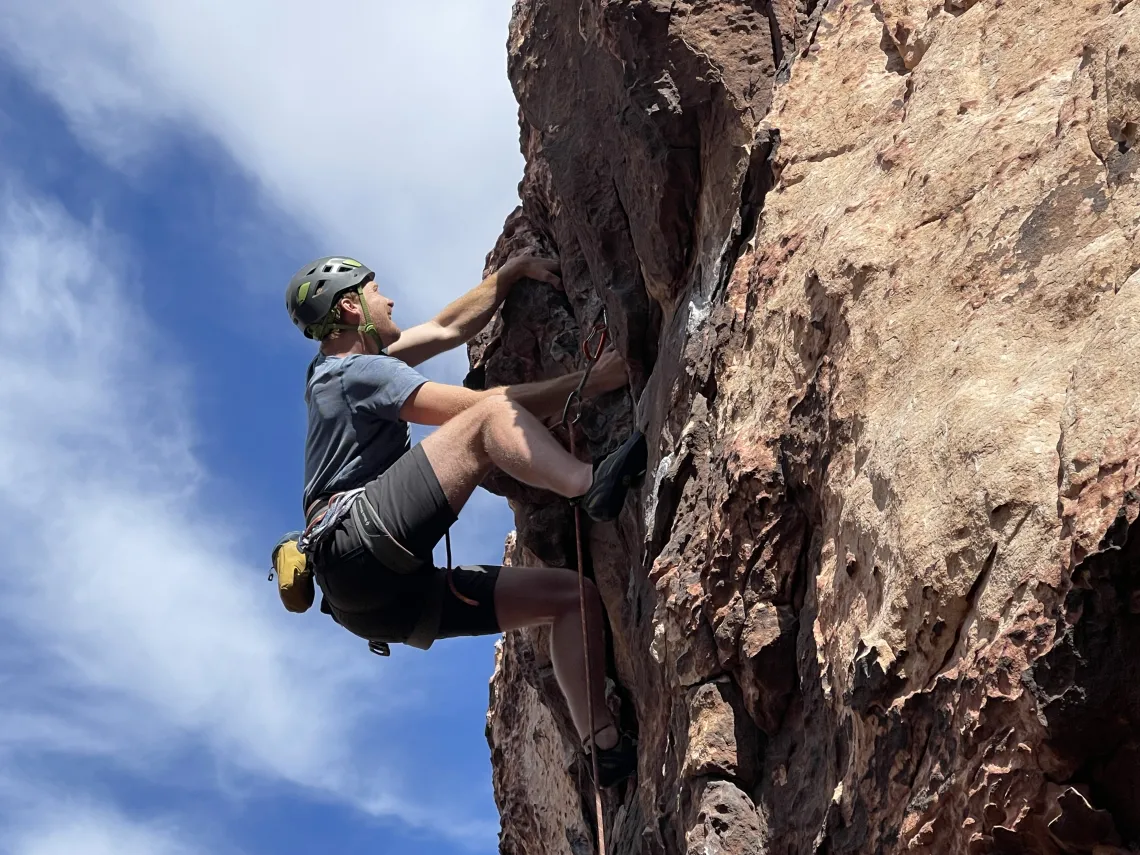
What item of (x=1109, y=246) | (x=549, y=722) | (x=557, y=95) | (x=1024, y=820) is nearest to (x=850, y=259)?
(x=1109, y=246)

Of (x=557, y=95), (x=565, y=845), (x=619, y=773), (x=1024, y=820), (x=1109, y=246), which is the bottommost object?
(x=1024, y=820)

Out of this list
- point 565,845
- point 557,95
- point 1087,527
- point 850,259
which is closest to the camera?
point 1087,527

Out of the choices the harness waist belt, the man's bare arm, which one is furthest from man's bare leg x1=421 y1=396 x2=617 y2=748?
the man's bare arm

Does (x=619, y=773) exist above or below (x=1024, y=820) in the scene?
above

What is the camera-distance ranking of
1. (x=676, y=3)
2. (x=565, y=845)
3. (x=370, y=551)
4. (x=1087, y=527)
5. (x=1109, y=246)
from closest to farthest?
(x=1087, y=527) < (x=1109, y=246) < (x=676, y=3) < (x=370, y=551) < (x=565, y=845)

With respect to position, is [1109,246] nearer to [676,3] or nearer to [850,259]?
[850,259]

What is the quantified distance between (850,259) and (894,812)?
5.12ft

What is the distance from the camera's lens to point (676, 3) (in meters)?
5.19

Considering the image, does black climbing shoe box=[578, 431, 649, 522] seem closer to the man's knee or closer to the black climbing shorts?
the man's knee

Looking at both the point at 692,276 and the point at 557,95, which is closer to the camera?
the point at 692,276

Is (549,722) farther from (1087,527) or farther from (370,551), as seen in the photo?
A: (1087,527)

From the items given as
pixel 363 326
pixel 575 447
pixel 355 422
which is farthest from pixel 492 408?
pixel 363 326

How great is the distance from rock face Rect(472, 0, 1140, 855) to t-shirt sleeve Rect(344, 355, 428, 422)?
2.81 feet

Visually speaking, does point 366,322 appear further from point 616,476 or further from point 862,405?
point 862,405
